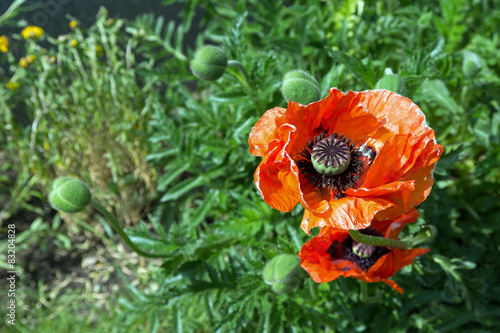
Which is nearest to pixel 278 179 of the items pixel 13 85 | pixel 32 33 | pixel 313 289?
pixel 313 289

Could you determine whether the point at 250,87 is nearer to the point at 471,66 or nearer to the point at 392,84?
the point at 392,84

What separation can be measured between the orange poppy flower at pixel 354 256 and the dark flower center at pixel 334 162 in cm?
16

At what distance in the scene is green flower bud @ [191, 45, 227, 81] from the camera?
136 cm

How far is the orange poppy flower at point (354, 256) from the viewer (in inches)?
49.3

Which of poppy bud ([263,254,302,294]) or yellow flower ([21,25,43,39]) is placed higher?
yellow flower ([21,25,43,39])

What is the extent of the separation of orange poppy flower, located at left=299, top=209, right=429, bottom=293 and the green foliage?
12 cm

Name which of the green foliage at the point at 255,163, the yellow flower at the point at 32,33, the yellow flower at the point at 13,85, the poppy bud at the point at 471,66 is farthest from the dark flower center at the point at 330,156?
the yellow flower at the point at 13,85

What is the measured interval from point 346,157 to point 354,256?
0.51m

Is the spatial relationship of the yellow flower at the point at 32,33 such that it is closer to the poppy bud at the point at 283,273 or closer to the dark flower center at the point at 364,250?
the poppy bud at the point at 283,273

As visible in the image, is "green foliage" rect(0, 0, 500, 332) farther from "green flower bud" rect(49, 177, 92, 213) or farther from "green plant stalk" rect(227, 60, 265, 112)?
"green flower bud" rect(49, 177, 92, 213)

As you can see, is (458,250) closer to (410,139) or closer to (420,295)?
(420,295)

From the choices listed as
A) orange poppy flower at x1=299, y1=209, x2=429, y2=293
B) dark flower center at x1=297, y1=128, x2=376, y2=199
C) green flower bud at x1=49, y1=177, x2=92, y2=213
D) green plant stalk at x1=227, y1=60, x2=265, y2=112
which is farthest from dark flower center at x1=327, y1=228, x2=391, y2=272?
green flower bud at x1=49, y1=177, x2=92, y2=213

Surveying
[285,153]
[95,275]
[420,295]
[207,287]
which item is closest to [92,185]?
[95,275]

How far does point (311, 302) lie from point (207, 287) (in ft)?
1.23
